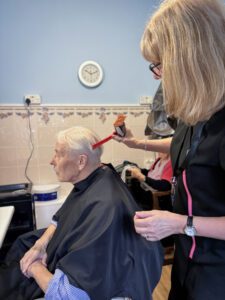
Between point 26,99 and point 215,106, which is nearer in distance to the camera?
point 215,106

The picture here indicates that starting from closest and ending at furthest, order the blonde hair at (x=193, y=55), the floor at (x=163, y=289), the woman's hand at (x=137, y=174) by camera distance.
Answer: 1. the blonde hair at (x=193, y=55)
2. the floor at (x=163, y=289)
3. the woman's hand at (x=137, y=174)

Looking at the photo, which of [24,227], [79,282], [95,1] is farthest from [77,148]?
[95,1]

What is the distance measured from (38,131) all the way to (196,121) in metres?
1.95

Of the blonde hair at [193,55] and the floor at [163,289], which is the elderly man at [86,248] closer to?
the blonde hair at [193,55]

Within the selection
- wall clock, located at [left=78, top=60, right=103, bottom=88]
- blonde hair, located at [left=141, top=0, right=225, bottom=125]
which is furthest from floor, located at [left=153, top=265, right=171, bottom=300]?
wall clock, located at [left=78, top=60, right=103, bottom=88]

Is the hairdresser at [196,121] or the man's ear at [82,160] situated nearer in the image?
the hairdresser at [196,121]

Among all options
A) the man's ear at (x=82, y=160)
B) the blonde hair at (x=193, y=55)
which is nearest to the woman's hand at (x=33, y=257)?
the man's ear at (x=82, y=160)

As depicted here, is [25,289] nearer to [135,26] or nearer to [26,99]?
[26,99]

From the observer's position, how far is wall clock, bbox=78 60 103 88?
7.90 ft

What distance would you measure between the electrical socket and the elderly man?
1.23m

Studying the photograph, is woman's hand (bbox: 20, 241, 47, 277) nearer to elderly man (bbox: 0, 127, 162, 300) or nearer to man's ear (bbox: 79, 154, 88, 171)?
elderly man (bbox: 0, 127, 162, 300)

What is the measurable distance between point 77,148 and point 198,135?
2.11 ft

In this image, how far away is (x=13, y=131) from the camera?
2.34 meters

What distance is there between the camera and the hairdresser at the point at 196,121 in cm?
63
